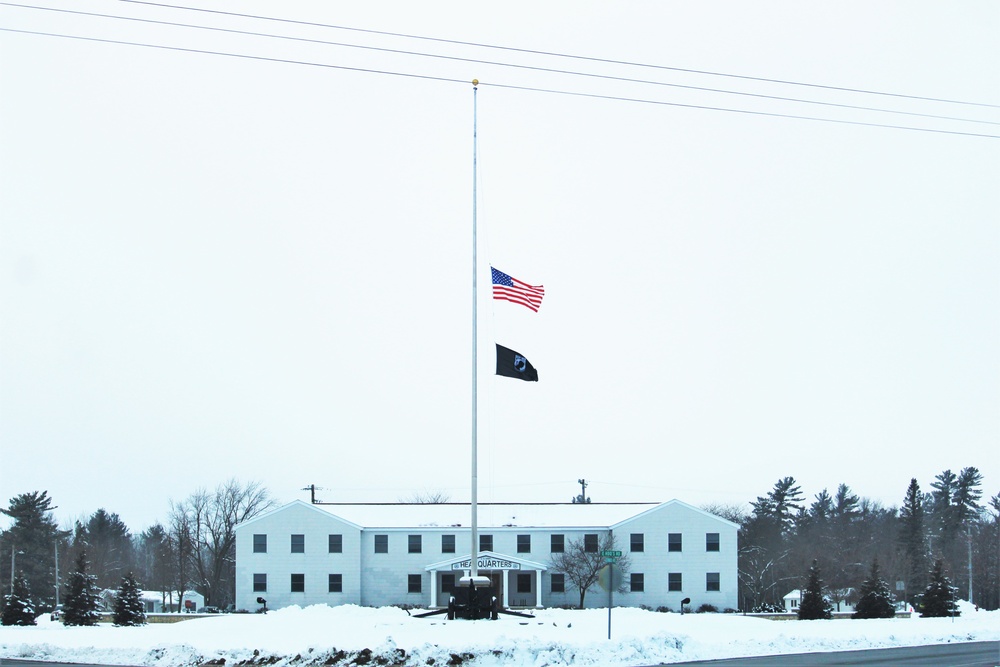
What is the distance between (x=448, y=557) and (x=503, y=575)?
3725mm

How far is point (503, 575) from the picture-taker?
2355 inches

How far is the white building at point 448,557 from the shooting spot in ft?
195

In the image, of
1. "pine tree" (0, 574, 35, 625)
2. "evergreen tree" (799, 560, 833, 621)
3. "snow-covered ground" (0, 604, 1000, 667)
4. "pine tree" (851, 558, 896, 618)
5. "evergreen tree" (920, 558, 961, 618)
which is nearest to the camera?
"snow-covered ground" (0, 604, 1000, 667)

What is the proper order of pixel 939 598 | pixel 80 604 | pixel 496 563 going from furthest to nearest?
→ pixel 496 563 → pixel 939 598 → pixel 80 604

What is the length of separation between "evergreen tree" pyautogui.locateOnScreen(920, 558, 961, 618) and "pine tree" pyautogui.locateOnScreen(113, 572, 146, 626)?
118 feet

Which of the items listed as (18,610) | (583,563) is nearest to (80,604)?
(18,610)

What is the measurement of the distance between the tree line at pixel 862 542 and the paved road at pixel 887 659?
46.0m

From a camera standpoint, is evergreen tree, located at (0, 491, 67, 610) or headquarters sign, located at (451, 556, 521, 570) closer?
headquarters sign, located at (451, 556, 521, 570)

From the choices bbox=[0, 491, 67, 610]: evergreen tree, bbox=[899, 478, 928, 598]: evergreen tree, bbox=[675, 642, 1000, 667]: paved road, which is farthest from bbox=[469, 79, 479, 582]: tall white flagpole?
bbox=[899, 478, 928, 598]: evergreen tree

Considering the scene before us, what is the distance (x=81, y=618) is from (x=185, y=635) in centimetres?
1818

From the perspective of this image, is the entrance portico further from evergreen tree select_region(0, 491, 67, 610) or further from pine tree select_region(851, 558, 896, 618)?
evergreen tree select_region(0, 491, 67, 610)

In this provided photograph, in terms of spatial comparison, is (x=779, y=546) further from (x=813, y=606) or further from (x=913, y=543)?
(x=813, y=606)

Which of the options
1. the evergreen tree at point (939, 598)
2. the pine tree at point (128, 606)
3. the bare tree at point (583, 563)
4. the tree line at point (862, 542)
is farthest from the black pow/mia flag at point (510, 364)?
the tree line at point (862, 542)

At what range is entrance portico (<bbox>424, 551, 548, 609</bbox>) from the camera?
57834 mm
